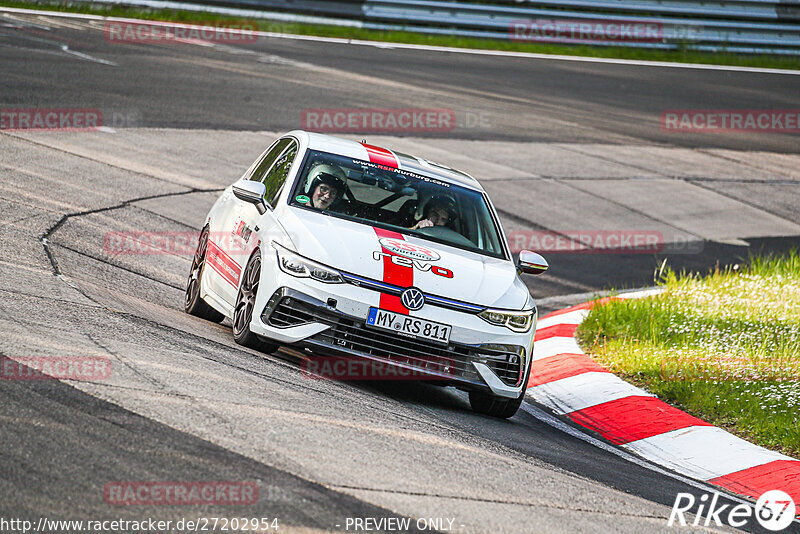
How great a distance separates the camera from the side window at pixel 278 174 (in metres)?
8.08

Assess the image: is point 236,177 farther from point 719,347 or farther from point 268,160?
point 719,347

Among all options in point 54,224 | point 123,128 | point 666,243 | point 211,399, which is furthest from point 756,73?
point 211,399

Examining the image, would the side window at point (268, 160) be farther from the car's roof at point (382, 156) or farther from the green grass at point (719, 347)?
the green grass at point (719, 347)

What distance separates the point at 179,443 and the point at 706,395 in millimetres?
4578

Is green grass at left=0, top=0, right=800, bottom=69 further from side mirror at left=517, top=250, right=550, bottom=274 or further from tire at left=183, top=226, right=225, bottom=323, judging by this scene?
side mirror at left=517, top=250, right=550, bottom=274

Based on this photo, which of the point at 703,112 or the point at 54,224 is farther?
the point at 703,112

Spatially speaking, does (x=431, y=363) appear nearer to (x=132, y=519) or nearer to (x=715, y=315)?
(x=132, y=519)

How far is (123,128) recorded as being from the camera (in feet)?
49.2

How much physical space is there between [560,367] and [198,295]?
3.05 meters

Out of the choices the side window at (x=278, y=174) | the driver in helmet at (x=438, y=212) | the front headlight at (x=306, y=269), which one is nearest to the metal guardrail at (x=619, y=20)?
the side window at (x=278, y=174)

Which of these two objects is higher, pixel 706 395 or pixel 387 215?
pixel 387 215

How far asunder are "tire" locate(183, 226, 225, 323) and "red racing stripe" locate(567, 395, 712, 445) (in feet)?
9.53

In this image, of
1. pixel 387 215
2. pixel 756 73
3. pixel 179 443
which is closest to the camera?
pixel 179 443

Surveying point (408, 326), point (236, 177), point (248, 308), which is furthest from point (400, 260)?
point (236, 177)
